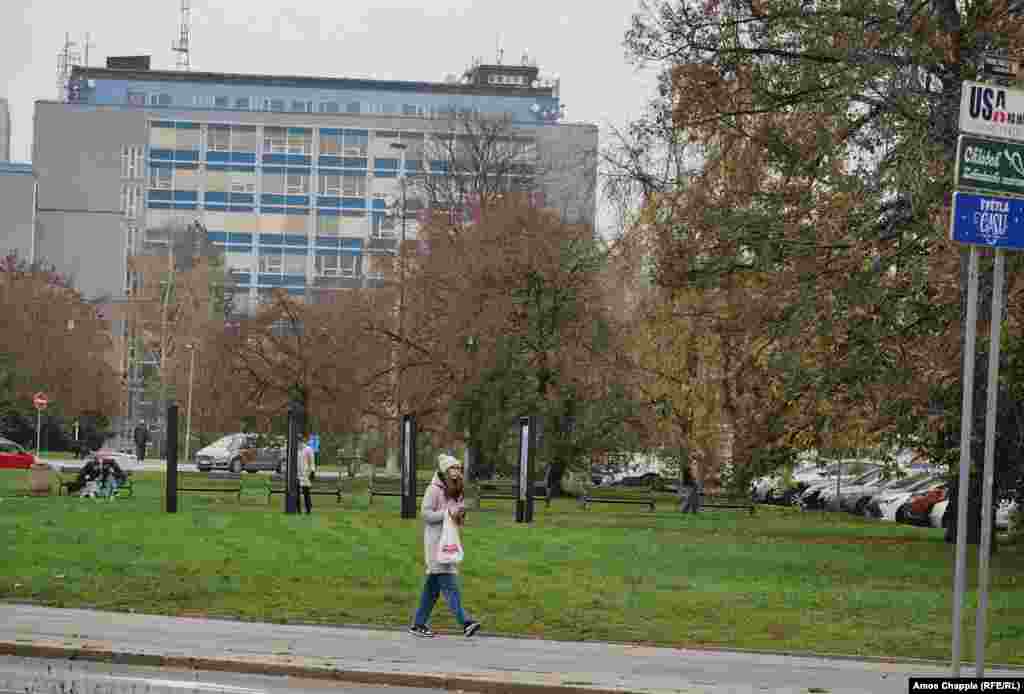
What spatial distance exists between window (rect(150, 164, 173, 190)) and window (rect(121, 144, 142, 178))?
1.27m

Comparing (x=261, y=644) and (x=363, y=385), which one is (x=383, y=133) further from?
(x=261, y=644)

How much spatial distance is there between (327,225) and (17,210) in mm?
22966

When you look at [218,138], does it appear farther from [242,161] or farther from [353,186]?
[353,186]

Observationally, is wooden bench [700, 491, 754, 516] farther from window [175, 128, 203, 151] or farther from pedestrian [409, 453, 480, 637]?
window [175, 128, 203, 151]

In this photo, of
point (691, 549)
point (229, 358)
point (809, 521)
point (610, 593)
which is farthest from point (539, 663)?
point (229, 358)

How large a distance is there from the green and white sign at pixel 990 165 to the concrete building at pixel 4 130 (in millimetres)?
148754

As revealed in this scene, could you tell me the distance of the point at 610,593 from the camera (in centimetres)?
2300

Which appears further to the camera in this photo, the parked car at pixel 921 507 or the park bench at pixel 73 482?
the parked car at pixel 921 507

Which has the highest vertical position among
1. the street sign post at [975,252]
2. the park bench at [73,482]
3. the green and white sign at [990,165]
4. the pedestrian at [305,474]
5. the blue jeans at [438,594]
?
the green and white sign at [990,165]

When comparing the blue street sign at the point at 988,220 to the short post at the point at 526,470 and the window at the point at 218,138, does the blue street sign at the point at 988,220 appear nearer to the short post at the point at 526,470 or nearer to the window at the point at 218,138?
the short post at the point at 526,470

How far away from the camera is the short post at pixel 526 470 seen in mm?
39438

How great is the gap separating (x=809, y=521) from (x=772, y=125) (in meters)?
22.4

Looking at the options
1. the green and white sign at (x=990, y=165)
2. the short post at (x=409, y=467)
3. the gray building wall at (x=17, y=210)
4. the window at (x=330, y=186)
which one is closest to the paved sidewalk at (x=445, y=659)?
the green and white sign at (x=990, y=165)

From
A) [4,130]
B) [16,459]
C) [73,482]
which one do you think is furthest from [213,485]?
[4,130]
